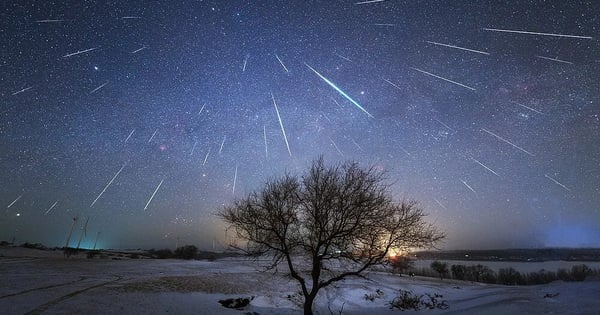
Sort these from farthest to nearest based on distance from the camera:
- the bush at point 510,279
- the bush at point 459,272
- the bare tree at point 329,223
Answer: the bush at point 459,272 → the bush at point 510,279 → the bare tree at point 329,223

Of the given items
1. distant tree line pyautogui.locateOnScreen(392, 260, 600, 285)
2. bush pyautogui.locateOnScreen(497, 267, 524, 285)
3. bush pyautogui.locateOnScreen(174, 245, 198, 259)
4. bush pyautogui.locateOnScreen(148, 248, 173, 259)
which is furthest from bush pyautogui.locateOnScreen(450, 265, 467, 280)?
bush pyautogui.locateOnScreen(148, 248, 173, 259)

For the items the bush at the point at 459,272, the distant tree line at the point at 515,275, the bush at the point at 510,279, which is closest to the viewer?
the distant tree line at the point at 515,275

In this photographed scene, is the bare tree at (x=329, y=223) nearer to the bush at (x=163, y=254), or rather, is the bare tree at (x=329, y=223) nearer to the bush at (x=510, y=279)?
the bush at (x=510, y=279)

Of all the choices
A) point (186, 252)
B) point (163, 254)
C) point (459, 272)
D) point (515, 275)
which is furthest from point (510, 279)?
point (163, 254)

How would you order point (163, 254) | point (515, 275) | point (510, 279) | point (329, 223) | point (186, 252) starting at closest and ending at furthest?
point (329, 223), point (510, 279), point (515, 275), point (186, 252), point (163, 254)

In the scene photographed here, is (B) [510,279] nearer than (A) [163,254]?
Yes

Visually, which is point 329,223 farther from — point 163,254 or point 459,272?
point 163,254

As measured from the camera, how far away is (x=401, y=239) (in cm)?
1973

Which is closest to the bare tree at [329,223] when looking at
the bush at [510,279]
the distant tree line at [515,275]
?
the distant tree line at [515,275]

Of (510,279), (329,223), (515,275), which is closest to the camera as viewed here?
(329,223)

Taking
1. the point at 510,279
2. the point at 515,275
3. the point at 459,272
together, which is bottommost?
the point at 510,279

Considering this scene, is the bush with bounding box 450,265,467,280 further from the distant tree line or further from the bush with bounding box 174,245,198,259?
the bush with bounding box 174,245,198,259

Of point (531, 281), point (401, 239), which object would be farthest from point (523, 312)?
point (531, 281)

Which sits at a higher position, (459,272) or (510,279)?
(459,272)
